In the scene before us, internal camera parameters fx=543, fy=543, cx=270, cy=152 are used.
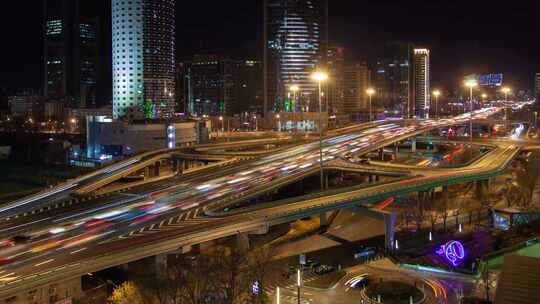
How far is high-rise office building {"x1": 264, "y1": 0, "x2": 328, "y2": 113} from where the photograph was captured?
472 feet

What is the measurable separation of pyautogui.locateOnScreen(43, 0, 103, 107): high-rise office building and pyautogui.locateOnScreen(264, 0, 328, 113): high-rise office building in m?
76.4

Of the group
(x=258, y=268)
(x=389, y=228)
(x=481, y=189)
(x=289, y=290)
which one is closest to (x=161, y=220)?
(x=258, y=268)

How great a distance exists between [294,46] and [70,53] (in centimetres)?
8954

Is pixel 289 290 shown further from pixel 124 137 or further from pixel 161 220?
pixel 124 137

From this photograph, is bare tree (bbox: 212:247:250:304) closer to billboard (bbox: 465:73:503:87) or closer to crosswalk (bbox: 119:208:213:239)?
crosswalk (bbox: 119:208:213:239)


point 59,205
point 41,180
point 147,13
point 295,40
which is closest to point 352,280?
point 59,205

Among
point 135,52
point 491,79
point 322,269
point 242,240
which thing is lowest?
point 322,269

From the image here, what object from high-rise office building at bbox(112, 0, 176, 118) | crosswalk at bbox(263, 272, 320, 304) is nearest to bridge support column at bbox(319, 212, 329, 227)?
crosswalk at bbox(263, 272, 320, 304)

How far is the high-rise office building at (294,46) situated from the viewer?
472 feet

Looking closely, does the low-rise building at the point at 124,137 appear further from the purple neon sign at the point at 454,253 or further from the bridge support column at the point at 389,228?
the purple neon sign at the point at 454,253

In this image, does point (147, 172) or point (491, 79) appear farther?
point (491, 79)

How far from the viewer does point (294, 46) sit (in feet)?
477

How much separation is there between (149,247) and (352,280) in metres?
11.6

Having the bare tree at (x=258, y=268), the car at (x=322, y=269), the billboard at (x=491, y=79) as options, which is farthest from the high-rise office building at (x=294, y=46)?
the bare tree at (x=258, y=268)
